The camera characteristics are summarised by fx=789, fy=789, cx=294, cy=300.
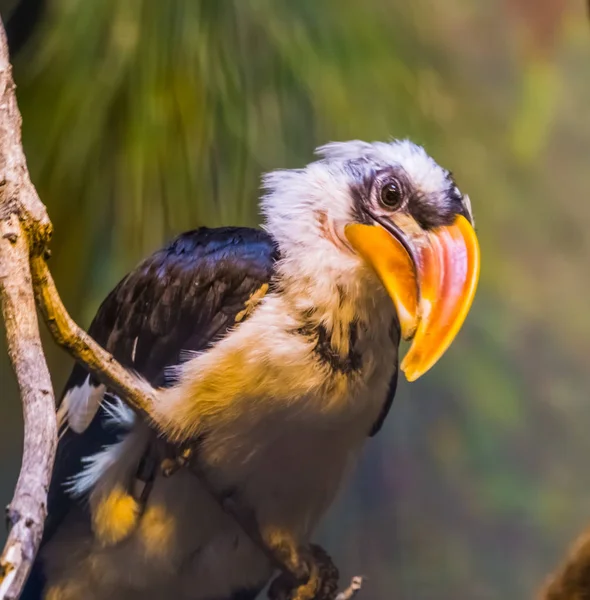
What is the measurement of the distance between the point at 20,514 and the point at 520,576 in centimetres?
60

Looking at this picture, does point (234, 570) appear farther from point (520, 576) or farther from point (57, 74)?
point (57, 74)

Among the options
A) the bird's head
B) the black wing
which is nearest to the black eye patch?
the bird's head

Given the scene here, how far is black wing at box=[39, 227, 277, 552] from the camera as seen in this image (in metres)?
0.74

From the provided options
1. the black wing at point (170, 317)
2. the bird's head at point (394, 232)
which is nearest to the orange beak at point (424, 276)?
the bird's head at point (394, 232)

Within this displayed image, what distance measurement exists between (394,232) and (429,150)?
204 mm

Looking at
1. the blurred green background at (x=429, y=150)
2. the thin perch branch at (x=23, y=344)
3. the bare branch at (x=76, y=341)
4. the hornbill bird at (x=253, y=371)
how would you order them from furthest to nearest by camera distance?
the blurred green background at (x=429, y=150)
the hornbill bird at (x=253, y=371)
the bare branch at (x=76, y=341)
the thin perch branch at (x=23, y=344)

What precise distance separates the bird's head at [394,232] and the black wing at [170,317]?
4 centimetres

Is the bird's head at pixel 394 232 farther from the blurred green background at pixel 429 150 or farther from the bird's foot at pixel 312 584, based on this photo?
the bird's foot at pixel 312 584

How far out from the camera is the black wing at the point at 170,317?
735 millimetres

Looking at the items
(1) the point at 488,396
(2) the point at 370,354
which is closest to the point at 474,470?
(1) the point at 488,396

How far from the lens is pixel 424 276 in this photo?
70cm

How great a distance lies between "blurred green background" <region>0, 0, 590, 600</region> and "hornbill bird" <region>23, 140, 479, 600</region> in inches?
3.3

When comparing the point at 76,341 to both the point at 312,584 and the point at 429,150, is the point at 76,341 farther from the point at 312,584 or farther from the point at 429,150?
the point at 429,150

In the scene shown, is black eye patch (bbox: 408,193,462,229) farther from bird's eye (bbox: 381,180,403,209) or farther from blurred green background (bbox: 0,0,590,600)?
blurred green background (bbox: 0,0,590,600)
